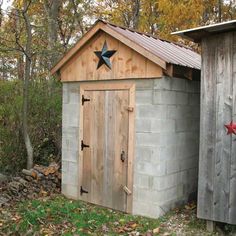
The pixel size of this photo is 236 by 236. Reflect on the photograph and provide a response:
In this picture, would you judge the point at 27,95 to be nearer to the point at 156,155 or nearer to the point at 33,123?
the point at 33,123

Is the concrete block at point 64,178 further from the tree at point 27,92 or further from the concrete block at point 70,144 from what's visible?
the tree at point 27,92

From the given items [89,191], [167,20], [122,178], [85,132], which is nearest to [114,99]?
[85,132]

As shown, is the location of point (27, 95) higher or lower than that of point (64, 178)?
→ higher

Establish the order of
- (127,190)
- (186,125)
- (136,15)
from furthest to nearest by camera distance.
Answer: (136,15) < (186,125) < (127,190)

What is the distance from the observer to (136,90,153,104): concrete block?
5.89 metres

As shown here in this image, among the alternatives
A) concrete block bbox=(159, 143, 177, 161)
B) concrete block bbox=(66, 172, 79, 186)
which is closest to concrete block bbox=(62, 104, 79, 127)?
concrete block bbox=(66, 172, 79, 186)

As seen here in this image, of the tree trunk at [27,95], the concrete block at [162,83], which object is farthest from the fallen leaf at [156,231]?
the tree trunk at [27,95]

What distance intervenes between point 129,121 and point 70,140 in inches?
60.2

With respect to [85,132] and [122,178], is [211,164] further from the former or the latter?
[85,132]

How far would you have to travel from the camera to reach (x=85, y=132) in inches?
268

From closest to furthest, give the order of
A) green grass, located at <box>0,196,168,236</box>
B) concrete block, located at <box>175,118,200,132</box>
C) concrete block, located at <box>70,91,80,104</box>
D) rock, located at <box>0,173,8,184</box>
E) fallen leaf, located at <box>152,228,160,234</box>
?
fallen leaf, located at <box>152,228,160,234</box>
green grass, located at <box>0,196,168,236</box>
concrete block, located at <box>175,118,200,132</box>
concrete block, located at <box>70,91,80,104</box>
rock, located at <box>0,173,8,184</box>

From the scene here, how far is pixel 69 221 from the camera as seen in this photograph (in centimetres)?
586

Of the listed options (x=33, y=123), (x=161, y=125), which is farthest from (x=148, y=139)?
(x=33, y=123)

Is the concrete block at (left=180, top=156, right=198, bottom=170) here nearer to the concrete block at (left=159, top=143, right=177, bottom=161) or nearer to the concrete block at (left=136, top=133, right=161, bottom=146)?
the concrete block at (left=159, top=143, right=177, bottom=161)
